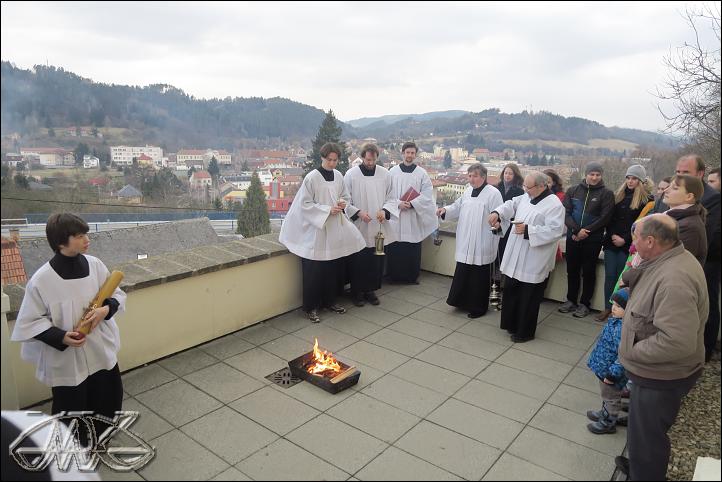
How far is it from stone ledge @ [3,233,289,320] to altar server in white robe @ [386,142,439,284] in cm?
170

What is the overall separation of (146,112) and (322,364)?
5.76 meters

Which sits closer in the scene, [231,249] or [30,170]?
[30,170]

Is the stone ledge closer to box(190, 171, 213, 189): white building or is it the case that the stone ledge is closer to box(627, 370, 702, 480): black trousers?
box(627, 370, 702, 480): black trousers

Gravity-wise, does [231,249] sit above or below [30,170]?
below

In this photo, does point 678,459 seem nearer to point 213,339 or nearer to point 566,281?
point 566,281

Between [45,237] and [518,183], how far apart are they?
4824 millimetres

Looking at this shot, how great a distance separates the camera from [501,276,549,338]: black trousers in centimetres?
481

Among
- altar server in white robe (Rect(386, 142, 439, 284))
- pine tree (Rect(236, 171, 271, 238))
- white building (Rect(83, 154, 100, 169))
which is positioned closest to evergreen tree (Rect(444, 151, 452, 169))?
altar server in white robe (Rect(386, 142, 439, 284))

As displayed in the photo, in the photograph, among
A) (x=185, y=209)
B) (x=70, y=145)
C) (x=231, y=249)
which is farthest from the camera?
(x=185, y=209)

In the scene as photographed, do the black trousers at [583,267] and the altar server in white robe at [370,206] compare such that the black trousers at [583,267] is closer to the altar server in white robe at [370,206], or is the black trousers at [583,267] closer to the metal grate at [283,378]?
the altar server in white robe at [370,206]

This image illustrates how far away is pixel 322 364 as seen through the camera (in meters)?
4.01

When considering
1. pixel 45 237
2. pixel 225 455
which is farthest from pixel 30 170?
pixel 225 455

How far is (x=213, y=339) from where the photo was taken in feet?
15.5

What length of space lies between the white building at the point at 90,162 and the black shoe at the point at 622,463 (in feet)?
17.2
